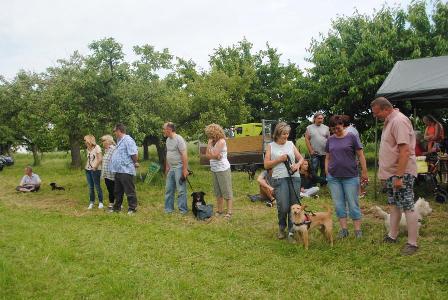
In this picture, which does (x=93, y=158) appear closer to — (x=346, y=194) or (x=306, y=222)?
(x=306, y=222)

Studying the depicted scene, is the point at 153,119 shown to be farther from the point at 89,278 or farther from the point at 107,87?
the point at 89,278

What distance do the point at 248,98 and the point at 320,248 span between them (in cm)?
2146

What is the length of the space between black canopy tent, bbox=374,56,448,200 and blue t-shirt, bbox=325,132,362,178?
212cm

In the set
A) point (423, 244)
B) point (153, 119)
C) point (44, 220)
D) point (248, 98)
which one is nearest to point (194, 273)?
point (423, 244)

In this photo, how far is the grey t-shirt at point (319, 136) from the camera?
8836 mm

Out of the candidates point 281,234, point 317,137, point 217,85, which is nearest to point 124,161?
point 281,234

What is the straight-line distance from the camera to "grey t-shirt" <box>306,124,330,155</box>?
8.84 meters

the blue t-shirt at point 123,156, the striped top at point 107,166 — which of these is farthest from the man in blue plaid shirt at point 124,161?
the striped top at point 107,166

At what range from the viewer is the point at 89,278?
4.52 metres

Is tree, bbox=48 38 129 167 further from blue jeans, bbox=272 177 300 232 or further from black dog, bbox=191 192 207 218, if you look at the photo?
blue jeans, bbox=272 177 300 232

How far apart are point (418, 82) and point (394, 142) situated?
292cm

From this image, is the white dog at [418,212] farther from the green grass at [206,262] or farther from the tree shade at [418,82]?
the tree shade at [418,82]

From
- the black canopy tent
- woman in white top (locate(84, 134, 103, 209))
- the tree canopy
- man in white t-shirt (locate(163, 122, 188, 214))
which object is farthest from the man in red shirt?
the tree canopy

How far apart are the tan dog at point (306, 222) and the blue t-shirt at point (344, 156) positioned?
0.50 meters
